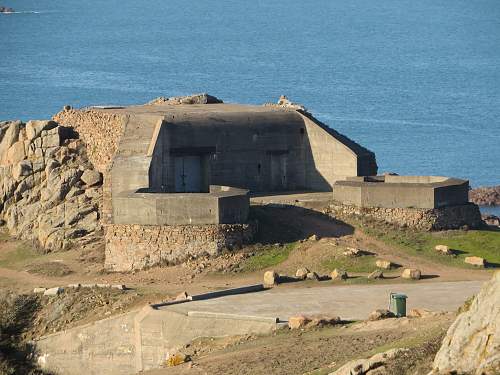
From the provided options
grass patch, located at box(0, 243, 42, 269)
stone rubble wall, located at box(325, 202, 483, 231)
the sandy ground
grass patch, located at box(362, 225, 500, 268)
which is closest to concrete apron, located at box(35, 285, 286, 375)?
the sandy ground

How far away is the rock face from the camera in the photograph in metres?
25.7

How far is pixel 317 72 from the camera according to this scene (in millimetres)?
130125

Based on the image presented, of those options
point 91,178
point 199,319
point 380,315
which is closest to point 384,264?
point 199,319

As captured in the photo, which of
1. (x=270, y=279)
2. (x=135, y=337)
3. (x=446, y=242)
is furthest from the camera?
(x=446, y=242)

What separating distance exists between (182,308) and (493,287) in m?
14.3

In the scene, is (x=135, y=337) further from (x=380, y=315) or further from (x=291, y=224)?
(x=291, y=224)

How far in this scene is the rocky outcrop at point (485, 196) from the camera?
7519 cm

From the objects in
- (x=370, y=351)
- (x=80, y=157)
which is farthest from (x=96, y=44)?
(x=370, y=351)

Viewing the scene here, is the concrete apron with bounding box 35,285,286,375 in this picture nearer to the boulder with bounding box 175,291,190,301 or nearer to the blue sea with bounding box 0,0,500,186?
the boulder with bounding box 175,291,190,301

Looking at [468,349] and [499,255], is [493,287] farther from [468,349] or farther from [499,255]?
[499,255]

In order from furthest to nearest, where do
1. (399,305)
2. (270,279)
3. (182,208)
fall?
(182,208)
(270,279)
(399,305)

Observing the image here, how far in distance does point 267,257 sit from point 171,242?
2.45m

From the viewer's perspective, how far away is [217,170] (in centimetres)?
5100

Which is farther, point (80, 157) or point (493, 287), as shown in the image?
point (80, 157)
